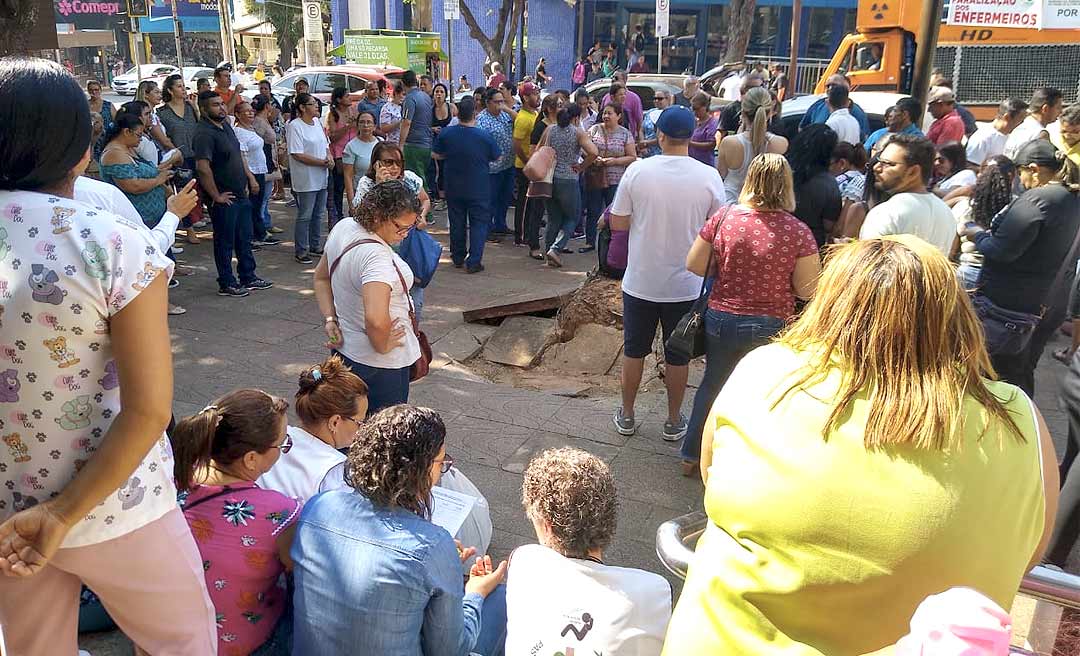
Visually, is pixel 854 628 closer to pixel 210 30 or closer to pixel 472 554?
pixel 472 554

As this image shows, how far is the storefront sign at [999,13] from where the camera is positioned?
8.80 m

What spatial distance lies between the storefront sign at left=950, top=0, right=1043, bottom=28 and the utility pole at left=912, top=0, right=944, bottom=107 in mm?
2272

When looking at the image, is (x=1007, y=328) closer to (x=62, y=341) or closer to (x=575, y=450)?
(x=575, y=450)

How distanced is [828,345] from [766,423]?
0.68 feet

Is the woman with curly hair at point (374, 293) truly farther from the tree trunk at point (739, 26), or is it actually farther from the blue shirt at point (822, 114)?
the tree trunk at point (739, 26)

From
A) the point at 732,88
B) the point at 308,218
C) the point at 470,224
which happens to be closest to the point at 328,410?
the point at 470,224

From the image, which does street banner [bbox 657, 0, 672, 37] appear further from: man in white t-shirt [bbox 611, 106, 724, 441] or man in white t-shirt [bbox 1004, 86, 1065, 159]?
man in white t-shirt [bbox 611, 106, 724, 441]

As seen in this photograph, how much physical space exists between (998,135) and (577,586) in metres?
7.80

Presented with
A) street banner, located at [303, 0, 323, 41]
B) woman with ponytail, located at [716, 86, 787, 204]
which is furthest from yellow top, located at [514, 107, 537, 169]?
street banner, located at [303, 0, 323, 41]

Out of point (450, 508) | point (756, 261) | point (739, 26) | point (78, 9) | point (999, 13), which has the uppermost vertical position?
point (78, 9)

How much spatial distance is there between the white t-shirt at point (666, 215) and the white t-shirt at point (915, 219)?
2.86ft

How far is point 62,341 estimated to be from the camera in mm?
1685

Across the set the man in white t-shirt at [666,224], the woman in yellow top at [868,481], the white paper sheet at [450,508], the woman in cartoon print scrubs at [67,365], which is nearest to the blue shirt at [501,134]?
the man in white t-shirt at [666,224]

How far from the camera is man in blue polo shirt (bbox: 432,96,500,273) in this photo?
8.20m
